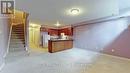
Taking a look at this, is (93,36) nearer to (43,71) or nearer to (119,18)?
(119,18)

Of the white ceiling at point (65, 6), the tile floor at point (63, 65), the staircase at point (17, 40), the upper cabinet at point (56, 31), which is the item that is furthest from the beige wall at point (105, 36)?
the staircase at point (17, 40)

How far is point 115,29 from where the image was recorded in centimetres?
667

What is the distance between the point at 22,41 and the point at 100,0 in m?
4.92

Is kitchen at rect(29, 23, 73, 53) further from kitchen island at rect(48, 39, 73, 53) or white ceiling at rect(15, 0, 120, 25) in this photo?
white ceiling at rect(15, 0, 120, 25)

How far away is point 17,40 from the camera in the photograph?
717 centimetres

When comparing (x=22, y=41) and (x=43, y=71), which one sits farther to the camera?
(x=22, y=41)

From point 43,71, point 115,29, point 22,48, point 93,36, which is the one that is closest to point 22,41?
point 22,48

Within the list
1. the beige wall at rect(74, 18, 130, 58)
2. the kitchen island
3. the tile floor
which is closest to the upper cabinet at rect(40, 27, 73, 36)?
the kitchen island

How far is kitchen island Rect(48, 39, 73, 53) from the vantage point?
8.26 meters

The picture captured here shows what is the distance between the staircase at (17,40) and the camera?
6.48m

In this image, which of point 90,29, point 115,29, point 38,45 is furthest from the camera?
point 38,45

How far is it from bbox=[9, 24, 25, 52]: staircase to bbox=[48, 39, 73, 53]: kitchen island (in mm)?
1755

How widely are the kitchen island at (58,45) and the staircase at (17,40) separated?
5.76 feet

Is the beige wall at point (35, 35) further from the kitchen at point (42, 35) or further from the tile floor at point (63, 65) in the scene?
the tile floor at point (63, 65)
